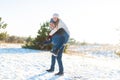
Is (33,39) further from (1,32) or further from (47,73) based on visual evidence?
(47,73)

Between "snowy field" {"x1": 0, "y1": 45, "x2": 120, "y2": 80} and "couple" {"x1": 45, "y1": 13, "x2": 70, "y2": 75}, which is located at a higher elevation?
"couple" {"x1": 45, "y1": 13, "x2": 70, "y2": 75}

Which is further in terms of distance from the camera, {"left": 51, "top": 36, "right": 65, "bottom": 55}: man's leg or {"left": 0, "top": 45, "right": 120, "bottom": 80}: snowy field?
{"left": 51, "top": 36, "right": 65, "bottom": 55}: man's leg

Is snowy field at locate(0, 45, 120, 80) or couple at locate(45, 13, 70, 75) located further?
couple at locate(45, 13, 70, 75)

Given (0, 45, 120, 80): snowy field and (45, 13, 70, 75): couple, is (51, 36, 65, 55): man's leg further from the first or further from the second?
(0, 45, 120, 80): snowy field

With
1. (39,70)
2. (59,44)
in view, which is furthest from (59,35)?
(39,70)

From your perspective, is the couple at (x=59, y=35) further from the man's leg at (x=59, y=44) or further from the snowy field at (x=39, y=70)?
the snowy field at (x=39, y=70)

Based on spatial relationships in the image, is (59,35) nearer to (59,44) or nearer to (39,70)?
(59,44)

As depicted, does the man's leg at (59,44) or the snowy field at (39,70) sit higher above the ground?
the man's leg at (59,44)

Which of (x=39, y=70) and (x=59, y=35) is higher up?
(x=59, y=35)

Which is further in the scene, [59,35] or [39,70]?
[39,70]

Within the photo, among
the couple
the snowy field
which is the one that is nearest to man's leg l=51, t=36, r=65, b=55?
the couple

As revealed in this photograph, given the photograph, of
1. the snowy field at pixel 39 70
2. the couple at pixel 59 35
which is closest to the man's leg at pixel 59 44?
the couple at pixel 59 35

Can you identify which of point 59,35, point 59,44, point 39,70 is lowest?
point 39,70

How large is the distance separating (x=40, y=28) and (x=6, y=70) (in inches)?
362
